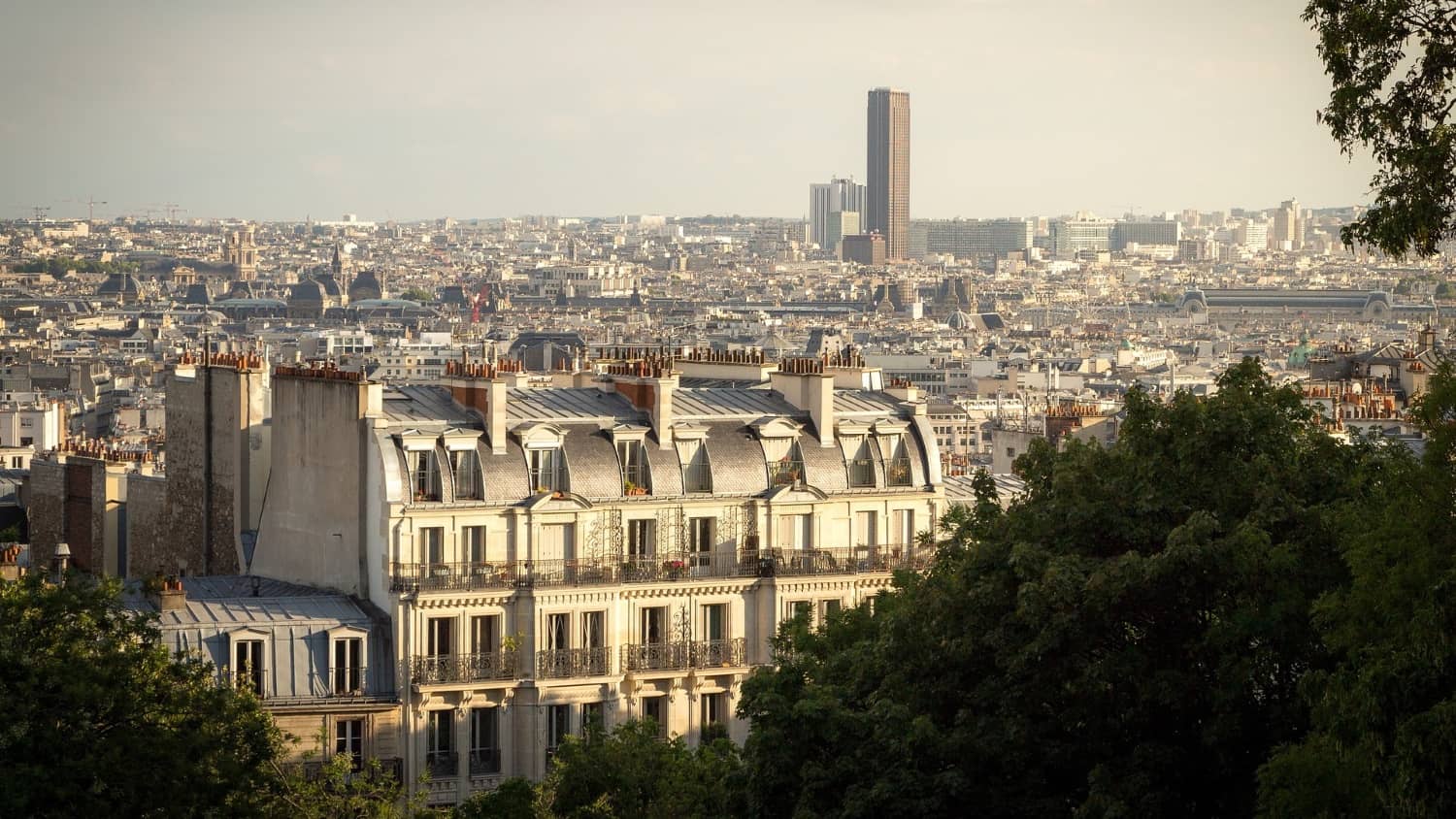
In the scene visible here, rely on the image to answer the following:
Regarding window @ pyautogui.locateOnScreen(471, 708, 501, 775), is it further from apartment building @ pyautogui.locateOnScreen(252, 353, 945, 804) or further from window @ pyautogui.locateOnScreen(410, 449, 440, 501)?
window @ pyautogui.locateOnScreen(410, 449, 440, 501)

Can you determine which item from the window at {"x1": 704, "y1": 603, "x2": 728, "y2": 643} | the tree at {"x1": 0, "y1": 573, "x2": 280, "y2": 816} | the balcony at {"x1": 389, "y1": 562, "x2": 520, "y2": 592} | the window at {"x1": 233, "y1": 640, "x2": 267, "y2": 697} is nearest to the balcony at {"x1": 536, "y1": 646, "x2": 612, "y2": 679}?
the balcony at {"x1": 389, "y1": 562, "x2": 520, "y2": 592}

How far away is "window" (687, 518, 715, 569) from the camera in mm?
34406

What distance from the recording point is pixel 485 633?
33.0m

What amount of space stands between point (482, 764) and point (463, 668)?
101cm

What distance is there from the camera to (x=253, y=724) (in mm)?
26688

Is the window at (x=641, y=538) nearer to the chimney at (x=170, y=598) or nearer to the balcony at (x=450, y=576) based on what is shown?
the balcony at (x=450, y=576)

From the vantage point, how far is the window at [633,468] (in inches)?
1346

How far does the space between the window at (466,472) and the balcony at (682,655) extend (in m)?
2.36

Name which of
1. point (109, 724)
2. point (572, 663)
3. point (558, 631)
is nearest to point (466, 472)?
point (558, 631)

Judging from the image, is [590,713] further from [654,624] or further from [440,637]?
[654,624]

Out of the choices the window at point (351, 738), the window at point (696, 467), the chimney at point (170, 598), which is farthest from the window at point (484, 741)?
the window at point (696, 467)

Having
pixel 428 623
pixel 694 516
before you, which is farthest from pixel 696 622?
pixel 428 623

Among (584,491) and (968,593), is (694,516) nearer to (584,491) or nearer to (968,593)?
(584,491)

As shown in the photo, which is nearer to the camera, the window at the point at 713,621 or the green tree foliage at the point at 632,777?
the green tree foliage at the point at 632,777
